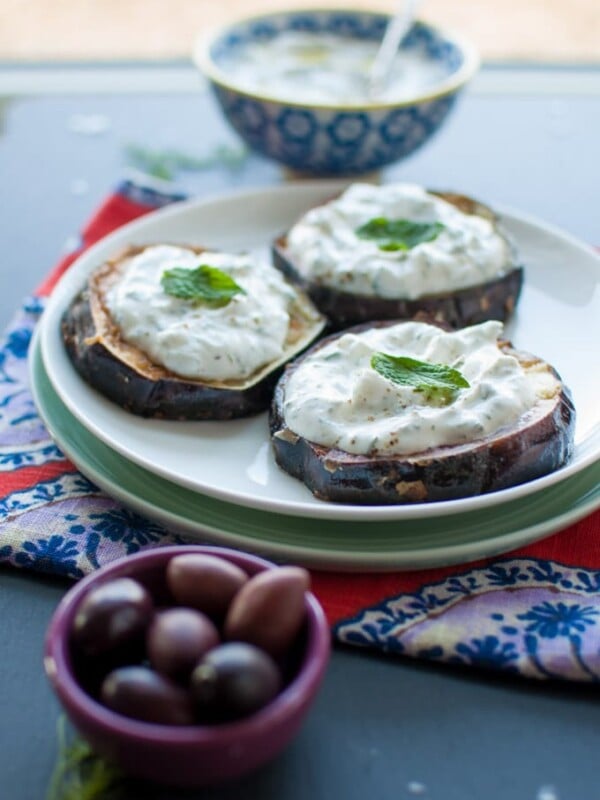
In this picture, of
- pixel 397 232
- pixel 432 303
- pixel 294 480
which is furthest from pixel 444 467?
pixel 397 232

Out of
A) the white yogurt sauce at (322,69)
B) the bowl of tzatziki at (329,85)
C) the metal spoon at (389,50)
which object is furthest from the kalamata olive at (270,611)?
the metal spoon at (389,50)

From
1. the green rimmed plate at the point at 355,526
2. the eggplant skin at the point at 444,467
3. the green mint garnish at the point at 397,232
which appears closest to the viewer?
the green rimmed plate at the point at 355,526

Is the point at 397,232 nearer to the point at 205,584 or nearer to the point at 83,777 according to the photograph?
the point at 205,584

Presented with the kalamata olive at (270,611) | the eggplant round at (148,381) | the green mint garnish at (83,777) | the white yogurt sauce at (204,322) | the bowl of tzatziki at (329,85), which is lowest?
the green mint garnish at (83,777)

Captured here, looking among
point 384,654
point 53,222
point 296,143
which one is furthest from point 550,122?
point 384,654

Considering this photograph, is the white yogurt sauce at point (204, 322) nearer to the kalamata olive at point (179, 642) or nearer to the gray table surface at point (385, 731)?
the gray table surface at point (385, 731)

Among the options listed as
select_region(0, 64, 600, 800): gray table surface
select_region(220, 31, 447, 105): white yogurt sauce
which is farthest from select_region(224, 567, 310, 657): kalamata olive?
select_region(220, 31, 447, 105): white yogurt sauce

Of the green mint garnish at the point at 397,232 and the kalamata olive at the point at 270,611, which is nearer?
the kalamata olive at the point at 270,611
